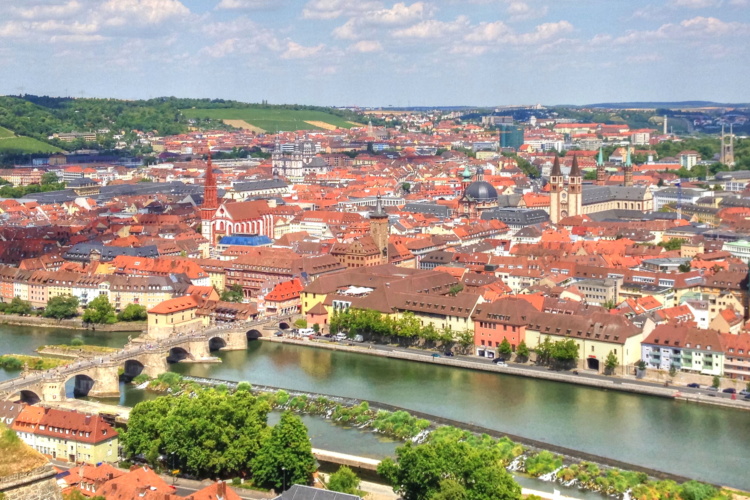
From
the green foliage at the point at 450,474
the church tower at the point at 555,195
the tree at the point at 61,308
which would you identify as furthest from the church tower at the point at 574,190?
the green foliage at the point at 450,474

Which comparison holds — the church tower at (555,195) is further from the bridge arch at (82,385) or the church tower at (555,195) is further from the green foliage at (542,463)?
the green foliage at (542,463)

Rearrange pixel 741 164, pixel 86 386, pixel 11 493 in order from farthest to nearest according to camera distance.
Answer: pixel 741 164, pixel 86 386, pixel 11 493

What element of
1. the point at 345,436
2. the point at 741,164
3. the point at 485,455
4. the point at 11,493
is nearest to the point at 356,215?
the point at 345,436

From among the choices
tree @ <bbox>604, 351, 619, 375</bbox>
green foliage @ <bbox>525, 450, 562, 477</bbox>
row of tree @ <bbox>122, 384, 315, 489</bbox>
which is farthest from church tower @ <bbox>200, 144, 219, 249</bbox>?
green foliage @ <bbox>525, 450, 562, 477</bbox>

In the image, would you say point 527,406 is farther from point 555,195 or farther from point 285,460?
point 555,195

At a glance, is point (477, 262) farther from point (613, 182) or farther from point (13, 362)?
point (613, 182)

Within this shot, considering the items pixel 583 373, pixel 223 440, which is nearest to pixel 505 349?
pixel 583 373
